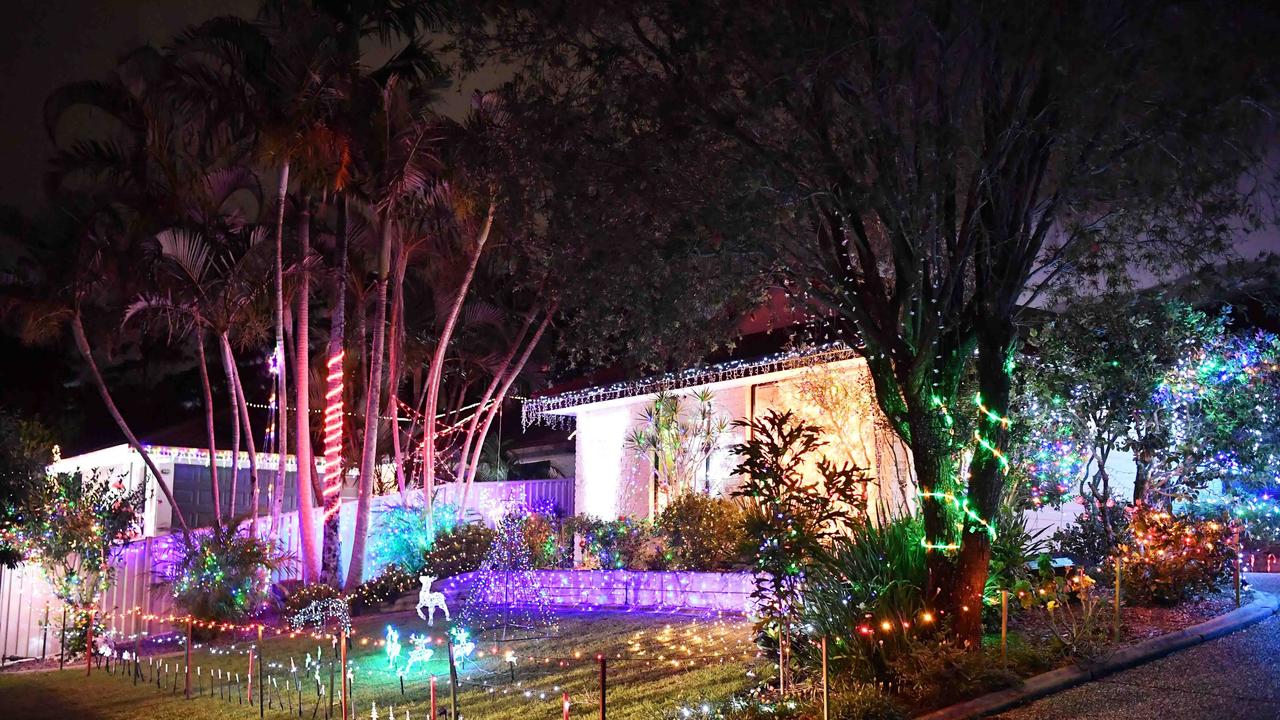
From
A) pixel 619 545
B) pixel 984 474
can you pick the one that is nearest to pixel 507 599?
pixel 619 545

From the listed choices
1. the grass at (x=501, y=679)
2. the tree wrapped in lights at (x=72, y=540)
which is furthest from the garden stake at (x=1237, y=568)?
the tree wrapped in lights at (x=72, y=540)

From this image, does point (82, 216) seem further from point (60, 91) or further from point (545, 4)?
point (545, 4)

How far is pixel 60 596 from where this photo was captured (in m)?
19.5

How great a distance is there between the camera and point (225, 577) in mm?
18266

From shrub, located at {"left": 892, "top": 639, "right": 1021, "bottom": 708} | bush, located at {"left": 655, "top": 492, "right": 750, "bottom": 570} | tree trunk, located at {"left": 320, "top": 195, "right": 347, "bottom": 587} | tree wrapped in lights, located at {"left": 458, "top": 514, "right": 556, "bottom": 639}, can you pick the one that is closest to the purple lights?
tree wrapped in lights, located at {"left": 458, "top": 514, "right": 556, "bottom": 639}

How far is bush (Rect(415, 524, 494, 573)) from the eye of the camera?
1883 cm

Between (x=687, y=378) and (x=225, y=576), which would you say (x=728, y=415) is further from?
(x=225, y=576)

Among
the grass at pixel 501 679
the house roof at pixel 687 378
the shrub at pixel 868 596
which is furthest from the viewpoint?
the house roof at pixel 687 378

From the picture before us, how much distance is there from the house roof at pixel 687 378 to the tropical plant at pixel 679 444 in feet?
1.42

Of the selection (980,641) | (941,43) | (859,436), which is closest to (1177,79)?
(941,43)

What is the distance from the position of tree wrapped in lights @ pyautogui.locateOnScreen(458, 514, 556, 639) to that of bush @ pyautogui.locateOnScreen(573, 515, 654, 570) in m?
1.12

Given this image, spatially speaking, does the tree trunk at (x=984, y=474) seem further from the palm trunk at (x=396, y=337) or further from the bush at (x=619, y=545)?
the palm trunk at (x=396, y=337)

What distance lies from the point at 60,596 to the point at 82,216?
7138 millimetres

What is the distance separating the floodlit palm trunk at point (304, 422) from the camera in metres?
19.2
